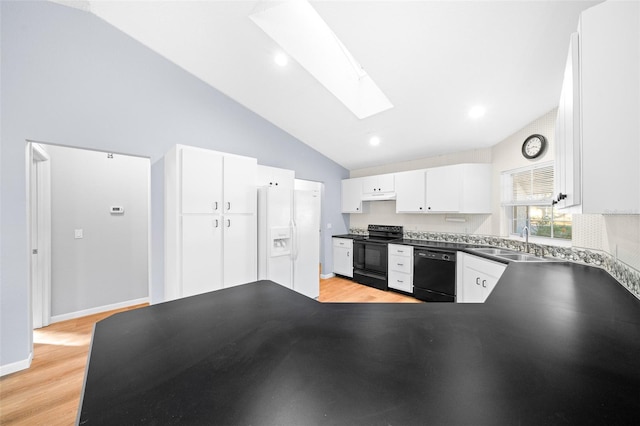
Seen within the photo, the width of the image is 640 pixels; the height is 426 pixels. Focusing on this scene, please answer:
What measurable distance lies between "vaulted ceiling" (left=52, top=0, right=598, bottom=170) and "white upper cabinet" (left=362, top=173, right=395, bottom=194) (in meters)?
0.91

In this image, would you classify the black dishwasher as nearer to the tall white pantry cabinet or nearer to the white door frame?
the tall white pantry cabinet

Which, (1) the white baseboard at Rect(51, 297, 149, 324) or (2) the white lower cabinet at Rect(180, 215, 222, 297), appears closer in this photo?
(2) the white lower cabinet at Rect(180, 215, 222, 297)

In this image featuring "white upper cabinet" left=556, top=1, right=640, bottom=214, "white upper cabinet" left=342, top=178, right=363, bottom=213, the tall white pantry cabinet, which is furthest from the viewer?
"white upper cabinet" left=342, top=178, right=363, bottom=213

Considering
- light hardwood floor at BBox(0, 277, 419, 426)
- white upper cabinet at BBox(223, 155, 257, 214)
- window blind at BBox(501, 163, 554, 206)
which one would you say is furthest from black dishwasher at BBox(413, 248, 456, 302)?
light hardwood floor at BBox(0, 277, 419, 426)

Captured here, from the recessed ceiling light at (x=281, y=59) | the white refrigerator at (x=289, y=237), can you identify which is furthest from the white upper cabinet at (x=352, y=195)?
the recessed ceiling light at (x=281, y=59)

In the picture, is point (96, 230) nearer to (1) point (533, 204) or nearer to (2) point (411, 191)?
(2) point (411, 191)

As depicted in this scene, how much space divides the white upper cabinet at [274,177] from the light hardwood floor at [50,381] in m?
2.69

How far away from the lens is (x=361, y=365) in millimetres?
631

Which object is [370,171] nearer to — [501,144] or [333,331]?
[501,144]

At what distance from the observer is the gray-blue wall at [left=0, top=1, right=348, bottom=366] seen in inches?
82.3

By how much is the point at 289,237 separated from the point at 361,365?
2778 millimetres

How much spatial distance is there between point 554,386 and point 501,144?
381 centimetres

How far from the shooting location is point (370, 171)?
16.8 feet

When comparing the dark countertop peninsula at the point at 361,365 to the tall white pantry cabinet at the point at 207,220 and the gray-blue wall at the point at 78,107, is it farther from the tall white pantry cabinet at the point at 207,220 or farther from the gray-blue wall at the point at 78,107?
the gray-blue wall at the point at 78,107
